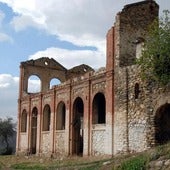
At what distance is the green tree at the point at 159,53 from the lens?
18.5 meters

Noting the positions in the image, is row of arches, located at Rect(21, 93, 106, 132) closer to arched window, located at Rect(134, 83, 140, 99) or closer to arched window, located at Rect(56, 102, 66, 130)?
arched window, located at Rect(56, 102, 66, 130)

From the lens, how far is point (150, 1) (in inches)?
950

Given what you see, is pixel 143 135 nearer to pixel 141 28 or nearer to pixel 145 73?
pixel 145 73

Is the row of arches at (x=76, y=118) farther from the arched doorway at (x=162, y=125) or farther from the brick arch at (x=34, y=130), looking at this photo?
the arched doorway at (x=162, y=125)

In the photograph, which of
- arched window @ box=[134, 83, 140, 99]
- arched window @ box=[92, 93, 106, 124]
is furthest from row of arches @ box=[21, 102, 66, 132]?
arched window @ box=[134, 83, 140, 99]

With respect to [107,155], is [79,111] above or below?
above

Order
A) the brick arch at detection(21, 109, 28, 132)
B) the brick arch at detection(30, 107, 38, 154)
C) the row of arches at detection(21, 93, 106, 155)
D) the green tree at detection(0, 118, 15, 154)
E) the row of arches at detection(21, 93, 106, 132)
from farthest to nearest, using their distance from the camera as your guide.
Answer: the green tree at detection(0, 118, 15, 154) < the brick arch at detection(21, 109, 28, 132) < the brick arch at detection(30, 107, 38, 154) < the row of arches at detection(21, 93, 106, 155) < the row of arches at detection(21, 93, 106, 132)

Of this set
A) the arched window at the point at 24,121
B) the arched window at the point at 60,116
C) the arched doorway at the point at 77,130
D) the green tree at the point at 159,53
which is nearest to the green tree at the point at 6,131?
the arched window at the point at 24,121

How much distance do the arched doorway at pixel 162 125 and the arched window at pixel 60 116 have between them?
11782 millimetres

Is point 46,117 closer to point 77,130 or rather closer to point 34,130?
point 34,130

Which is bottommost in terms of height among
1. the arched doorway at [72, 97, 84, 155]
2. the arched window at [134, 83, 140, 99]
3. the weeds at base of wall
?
the weeds at base of wall

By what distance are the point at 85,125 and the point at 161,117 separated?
6.67m

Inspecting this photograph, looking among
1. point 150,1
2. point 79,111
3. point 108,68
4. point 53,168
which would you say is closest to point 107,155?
point 53,168

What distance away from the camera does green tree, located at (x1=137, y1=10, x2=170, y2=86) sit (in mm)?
18469
